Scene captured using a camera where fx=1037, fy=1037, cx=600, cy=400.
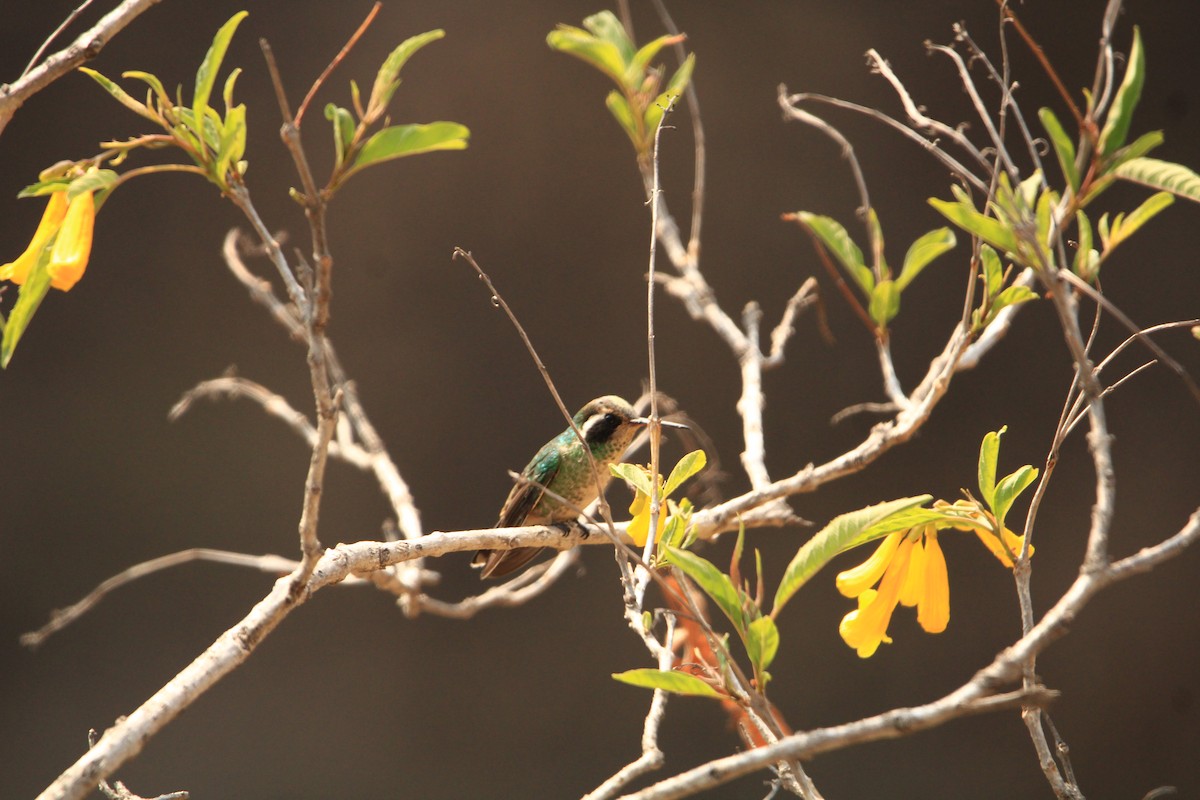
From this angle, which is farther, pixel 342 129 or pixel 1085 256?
pixel 1085 256

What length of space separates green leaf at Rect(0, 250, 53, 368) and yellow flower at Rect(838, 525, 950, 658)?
83cm

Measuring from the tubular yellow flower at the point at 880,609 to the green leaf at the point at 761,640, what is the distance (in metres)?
0.18

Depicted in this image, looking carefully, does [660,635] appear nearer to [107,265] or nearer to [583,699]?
[583,699]

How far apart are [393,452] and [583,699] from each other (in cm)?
112

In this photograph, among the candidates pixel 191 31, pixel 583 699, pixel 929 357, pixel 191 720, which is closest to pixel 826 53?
pixel 929 357

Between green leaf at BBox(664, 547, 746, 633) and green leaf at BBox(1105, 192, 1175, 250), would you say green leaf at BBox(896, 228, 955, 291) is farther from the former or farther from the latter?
green leaf at BBox(664, 547, 746, 633)

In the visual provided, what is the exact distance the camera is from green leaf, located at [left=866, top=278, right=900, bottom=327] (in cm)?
124

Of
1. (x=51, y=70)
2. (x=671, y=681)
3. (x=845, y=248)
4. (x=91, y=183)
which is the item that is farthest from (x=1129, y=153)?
(x=51, y=70)

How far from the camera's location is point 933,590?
3.62 ft

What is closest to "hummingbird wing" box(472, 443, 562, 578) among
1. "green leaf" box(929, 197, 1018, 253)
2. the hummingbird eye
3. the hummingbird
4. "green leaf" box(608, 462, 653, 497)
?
the hummingbird

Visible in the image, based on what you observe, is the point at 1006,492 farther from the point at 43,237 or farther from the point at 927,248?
the point at 43,237

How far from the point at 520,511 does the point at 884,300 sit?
1188 millimetres

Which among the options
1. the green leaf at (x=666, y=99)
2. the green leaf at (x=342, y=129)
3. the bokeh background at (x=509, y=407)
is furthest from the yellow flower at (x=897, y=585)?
the bokeh background at (x=509, y=407)

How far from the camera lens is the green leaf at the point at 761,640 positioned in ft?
3.03
